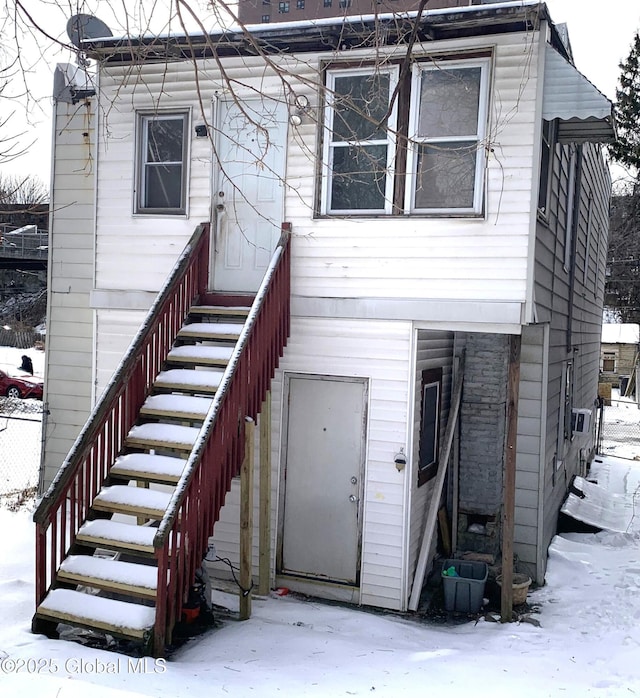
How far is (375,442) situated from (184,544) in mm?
2368

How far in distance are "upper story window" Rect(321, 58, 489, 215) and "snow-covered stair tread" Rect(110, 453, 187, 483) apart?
3.05 meters

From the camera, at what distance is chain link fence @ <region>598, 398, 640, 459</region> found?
18.0 metres

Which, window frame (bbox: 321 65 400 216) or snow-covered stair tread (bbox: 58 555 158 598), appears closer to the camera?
snow-covered stair tread (bbox: 58 555 158 598)

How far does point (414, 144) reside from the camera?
676cm

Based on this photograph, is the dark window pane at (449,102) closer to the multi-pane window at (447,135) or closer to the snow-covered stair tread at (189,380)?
the multi-pane window at (447,135)

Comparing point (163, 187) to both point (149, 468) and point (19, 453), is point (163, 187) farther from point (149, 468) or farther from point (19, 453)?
point (19, 453)

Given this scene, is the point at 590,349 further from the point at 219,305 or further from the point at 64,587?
the point at 64,587

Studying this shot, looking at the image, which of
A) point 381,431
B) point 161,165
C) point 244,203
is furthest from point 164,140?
point 381,431

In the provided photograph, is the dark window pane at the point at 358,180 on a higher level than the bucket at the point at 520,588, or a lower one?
higher

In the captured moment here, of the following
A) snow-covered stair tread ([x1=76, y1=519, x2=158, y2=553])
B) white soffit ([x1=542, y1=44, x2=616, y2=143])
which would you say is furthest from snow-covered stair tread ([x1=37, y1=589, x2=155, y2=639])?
white soffit ([x1=542, y1=44, x2=616, y2=143])

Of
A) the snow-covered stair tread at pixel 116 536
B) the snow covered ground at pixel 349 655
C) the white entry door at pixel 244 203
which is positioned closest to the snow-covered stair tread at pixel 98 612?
the snow covered ground at pixel 349 655

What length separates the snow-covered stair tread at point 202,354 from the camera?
6.63 metres

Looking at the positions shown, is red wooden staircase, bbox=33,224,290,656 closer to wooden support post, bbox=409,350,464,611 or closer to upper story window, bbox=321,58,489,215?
upper story window, bbox=321,58,489,215

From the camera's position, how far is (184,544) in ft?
17.4
